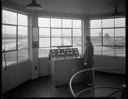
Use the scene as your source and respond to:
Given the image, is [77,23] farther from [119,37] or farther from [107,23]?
[119,37]

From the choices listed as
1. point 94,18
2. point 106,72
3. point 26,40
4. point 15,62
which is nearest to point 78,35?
point 94,18

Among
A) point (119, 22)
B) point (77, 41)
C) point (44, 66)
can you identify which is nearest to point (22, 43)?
point (44, 66)

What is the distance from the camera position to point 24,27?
461 cm

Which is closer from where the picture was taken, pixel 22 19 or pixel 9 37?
pixel 9 37

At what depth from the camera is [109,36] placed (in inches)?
229

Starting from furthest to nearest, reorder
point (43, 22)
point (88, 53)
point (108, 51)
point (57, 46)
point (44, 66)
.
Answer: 1. point (108, 51)
2. point (43, 22)
3. point (44, 66)
4. point (57, 46)
5. point (88, 53)

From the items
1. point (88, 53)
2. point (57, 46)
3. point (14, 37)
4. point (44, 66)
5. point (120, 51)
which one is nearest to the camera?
point (88, 53)

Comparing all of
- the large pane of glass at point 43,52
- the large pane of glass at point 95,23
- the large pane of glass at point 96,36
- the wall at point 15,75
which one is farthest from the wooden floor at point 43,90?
the large pane of glass at point 95,23

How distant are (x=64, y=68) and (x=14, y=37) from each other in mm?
1855

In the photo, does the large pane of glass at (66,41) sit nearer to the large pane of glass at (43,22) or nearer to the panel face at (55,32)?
the panel face at (55,32)

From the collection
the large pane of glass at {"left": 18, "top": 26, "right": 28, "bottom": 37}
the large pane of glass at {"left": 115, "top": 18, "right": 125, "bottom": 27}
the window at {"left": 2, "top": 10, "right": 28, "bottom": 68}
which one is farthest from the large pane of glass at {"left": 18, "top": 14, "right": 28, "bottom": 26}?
the large pane of glass at {"left": 115, "top": 18, "right": 125, "bottom": 27}

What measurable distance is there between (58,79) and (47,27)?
2.36 meters

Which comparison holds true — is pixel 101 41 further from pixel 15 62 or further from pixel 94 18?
pixel 15 62

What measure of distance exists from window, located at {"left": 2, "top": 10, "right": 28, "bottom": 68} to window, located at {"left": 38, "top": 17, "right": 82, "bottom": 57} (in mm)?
760
